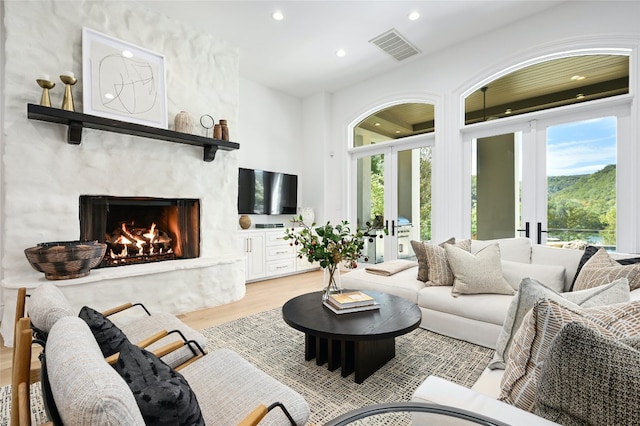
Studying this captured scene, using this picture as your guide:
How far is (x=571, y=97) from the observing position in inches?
143

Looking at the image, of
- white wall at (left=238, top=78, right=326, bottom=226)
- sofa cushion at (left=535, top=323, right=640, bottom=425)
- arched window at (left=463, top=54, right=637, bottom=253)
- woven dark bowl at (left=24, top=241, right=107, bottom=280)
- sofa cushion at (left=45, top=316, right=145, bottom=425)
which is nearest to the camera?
sofa cushion at (left=45, top=316, right=145, bottom=425)

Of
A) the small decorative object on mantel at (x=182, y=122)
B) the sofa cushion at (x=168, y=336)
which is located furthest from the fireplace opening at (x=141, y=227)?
the sofa cushion at (x=168, y=336)

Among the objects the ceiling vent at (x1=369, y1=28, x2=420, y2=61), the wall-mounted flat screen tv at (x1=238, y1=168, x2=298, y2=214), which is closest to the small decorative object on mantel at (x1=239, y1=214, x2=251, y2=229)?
the wall-mounted flat screen tv at (x1=238, y1=168, x2=298, y2=214)

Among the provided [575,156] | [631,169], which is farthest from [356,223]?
[631,169]

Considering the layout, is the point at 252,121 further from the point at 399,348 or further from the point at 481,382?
the point at 481,382

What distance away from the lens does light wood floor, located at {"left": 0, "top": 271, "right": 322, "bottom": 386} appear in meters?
2.49

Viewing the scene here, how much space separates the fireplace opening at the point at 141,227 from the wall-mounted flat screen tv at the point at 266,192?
1264mm

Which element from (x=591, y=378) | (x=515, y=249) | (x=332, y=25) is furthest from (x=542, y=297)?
(x=332, y=25)

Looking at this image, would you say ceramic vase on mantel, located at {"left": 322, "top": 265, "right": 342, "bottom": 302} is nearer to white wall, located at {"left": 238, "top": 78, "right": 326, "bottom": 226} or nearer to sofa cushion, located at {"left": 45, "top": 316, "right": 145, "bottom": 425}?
sofa cushion, located at {"left": 45, "top": 316, "right": 145, "bottom": 425}

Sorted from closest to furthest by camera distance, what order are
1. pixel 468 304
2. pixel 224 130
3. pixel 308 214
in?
pixel 468 304
pixel 224 130
pixel 308 214

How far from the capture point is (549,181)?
3.75 metres

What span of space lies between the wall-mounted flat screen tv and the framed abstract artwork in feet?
6.04

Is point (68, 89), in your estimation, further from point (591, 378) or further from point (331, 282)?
point (591, 378)

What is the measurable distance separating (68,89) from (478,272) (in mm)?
4060
